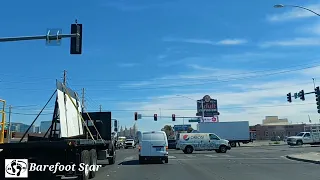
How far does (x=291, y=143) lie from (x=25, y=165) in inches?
1943

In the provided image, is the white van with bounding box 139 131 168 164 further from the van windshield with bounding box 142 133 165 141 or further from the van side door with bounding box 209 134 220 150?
the van side door with bounding box 209 134 220 150

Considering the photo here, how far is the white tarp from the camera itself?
522 inches

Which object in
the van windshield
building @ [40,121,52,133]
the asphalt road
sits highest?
building @ [40,121,52,133]

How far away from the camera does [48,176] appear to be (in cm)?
1188

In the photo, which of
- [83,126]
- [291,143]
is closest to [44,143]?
[83,126]

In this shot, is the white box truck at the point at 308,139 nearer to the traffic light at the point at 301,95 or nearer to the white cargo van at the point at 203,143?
the traffic light at the point at 301,95
